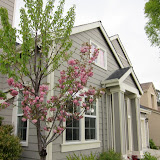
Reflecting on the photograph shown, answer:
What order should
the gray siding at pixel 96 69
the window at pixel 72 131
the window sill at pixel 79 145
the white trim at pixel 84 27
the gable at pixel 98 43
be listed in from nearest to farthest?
the gray siding at pixel 96 69 → the window sill at pixel 79 145 → the window at pixel 72 131 → the white trim at pixel 84 27 → the gable at pixel 98 43

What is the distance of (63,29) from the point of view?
4312mm

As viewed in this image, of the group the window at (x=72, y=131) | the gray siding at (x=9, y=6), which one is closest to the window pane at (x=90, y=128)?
the window at (x=72, y=131)

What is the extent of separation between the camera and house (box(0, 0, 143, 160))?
577 cm

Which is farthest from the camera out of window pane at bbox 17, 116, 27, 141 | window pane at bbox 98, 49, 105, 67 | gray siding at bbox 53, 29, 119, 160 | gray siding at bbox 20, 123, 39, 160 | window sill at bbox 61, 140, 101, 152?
window pane at bbox 98, 49, 105, 67

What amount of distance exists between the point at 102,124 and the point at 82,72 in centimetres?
420

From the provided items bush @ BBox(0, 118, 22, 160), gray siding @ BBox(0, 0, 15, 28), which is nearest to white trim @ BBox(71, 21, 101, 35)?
gray siding @ BBox(0, 0, 15, 28)

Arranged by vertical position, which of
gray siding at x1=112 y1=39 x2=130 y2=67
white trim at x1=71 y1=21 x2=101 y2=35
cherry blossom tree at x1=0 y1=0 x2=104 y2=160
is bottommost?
cherry blossom tree at x1=0 y1=0 x2=104 y2=160

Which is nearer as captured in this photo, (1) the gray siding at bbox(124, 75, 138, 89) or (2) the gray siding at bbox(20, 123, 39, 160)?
(2) the gray siding at bbox(20, 123, 39, 160)

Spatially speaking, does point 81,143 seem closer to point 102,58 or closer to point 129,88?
point 129,88

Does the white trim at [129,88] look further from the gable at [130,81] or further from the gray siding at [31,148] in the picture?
the gray siding at [31,148]

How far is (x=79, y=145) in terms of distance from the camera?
21.1ft

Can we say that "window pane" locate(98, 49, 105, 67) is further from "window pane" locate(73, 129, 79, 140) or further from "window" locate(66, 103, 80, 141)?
"window pane" locate(73, 129, 79, 140)

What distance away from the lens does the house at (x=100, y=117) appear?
227 inches

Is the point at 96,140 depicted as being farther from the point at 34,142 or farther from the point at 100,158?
the point at 34,142
